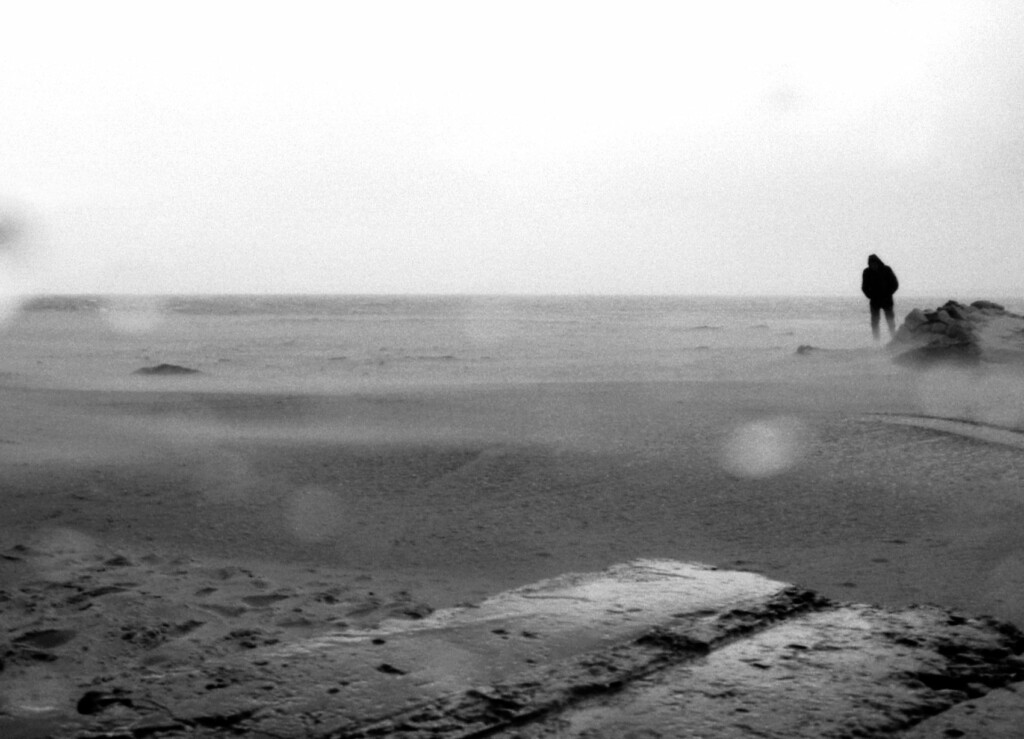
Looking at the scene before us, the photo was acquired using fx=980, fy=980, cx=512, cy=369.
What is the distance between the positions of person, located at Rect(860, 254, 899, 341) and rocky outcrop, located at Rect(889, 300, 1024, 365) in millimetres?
1621

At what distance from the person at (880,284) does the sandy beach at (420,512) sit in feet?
17.7

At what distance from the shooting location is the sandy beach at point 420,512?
2691mm

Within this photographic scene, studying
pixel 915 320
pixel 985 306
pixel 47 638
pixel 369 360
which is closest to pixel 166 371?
pixel 369 360

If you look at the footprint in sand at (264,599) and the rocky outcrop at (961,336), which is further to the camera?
the rocky outcrop at (961,336)

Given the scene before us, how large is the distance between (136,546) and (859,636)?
2414 millimetres

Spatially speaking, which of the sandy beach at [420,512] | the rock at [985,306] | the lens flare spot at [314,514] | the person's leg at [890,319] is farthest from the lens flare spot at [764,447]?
the person's leg at [890,319]

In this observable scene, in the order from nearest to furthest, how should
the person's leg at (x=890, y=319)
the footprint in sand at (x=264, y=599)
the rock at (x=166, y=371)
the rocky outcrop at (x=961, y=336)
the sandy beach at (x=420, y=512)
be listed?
the sandy beach at (x=420, y=512) → the footprint in sand at (x=264, y=599) → the rocky outcrop at (x=961, y=336) → the rock at (x=166, y=371) → the person's leg at (x=890, y=319)

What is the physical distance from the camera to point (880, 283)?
38.5ft

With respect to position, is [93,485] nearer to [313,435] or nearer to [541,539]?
[313,435]

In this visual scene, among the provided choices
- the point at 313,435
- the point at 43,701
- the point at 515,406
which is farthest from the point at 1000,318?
the point at 43,701

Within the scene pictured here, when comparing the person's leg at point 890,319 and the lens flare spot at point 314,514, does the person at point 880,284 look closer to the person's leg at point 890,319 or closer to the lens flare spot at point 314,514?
the person's leg at point 890,319

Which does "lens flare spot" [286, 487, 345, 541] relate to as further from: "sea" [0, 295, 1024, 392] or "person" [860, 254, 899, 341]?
"person" [860, 254, 899, 341]

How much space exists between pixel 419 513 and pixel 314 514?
0.42 metres

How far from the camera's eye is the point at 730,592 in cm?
276
